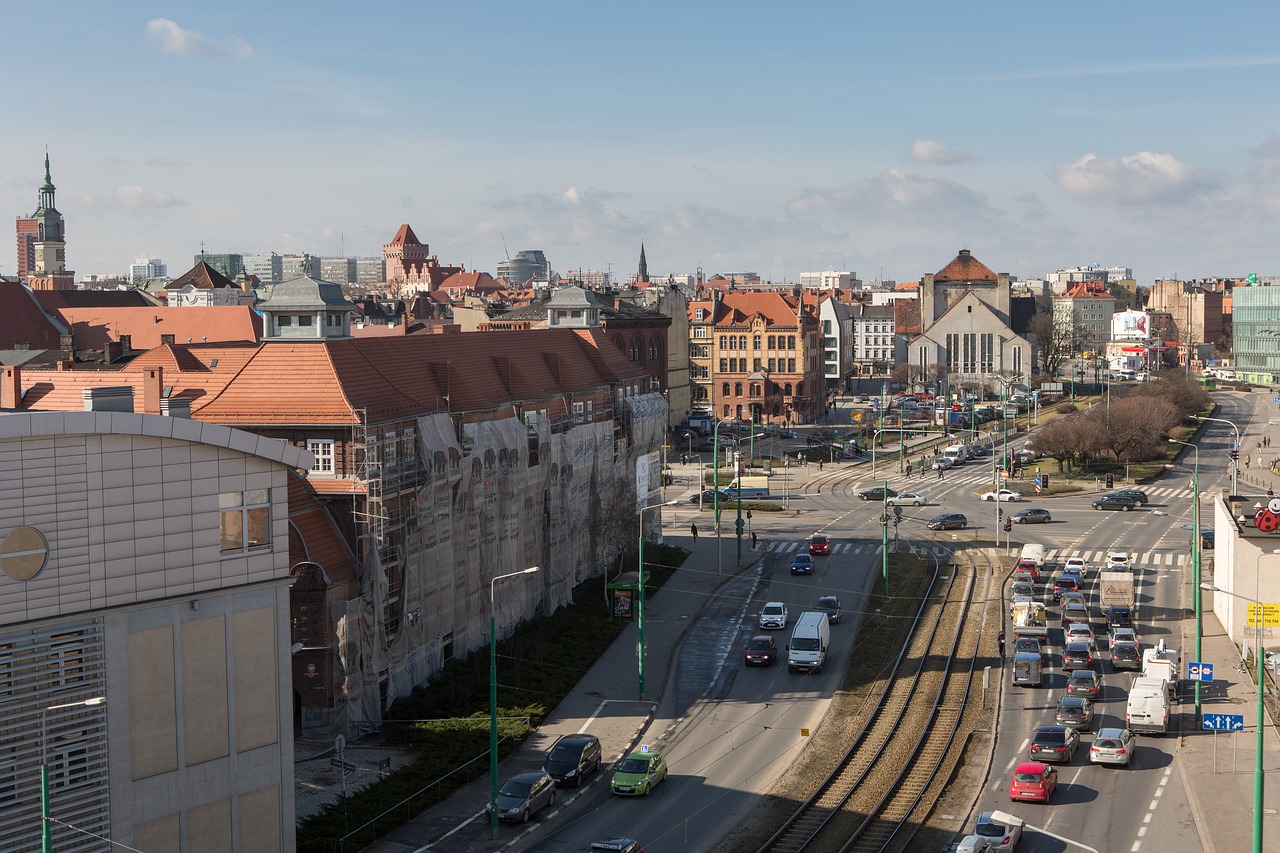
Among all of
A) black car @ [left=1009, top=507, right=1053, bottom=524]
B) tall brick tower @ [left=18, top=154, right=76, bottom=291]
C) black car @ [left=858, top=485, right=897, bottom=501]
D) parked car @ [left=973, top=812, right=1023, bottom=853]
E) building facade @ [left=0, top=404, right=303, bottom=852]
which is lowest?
parked car @ [left=973, top=812, right=1023, bottom=853]

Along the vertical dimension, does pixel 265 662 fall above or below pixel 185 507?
below

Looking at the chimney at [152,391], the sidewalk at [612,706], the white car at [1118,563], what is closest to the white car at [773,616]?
the sidewalk at [612,706]

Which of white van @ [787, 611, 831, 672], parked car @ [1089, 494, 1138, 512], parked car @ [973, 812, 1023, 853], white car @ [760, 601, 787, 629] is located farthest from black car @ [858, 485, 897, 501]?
parked car @ [973, 812, 1023, 853]

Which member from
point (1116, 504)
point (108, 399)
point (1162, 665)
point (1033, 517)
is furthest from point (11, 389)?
point (1116, 504)

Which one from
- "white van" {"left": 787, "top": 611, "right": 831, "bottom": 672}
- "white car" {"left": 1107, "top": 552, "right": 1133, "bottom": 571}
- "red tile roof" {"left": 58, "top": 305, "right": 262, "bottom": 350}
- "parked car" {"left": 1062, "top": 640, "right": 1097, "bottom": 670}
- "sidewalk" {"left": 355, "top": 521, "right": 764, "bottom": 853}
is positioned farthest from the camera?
"red tile roof" {"left": 58, "top": 305, "right": 262, "bottom": 350}

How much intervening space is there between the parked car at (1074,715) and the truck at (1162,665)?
360cm

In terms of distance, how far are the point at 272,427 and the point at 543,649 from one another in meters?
14.2

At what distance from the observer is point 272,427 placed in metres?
49.6

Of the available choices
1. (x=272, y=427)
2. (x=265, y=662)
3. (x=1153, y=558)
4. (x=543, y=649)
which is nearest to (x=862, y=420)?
(x=1153, y=558)

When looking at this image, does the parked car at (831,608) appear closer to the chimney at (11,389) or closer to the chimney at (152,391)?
the chimney at (152,391)

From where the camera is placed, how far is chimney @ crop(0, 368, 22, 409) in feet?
179

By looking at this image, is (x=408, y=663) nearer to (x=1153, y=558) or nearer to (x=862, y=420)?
(x=1153, y=558)

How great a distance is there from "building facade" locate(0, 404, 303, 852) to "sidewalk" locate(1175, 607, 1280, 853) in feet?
80.4

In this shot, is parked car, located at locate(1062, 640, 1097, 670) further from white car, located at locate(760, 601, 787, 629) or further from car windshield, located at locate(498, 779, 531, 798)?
car windshield, located at locate(498, 779, 531, 798)
